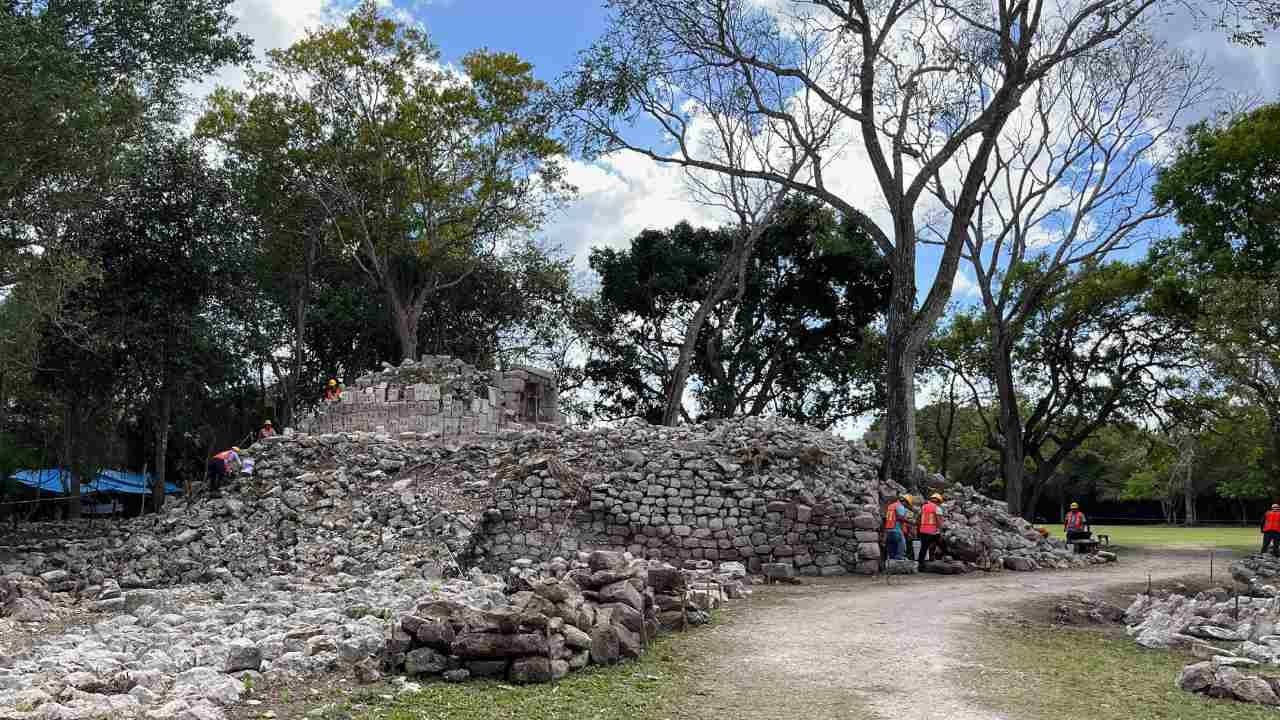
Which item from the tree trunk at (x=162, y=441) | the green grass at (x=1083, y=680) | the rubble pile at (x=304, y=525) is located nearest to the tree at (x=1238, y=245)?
the green grass at (x=1083, y=680)

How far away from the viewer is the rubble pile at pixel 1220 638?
7449mm

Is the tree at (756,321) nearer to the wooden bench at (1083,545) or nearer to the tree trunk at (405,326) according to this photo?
the tree trunk at (405,326)

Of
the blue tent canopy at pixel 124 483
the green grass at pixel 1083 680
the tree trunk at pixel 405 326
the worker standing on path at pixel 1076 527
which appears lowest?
the green grass at pixel 1083 680

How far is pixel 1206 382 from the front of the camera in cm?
2489

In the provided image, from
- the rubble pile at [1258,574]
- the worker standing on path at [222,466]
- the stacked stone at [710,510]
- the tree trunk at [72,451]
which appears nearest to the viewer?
the rubble pile at [1258,574]

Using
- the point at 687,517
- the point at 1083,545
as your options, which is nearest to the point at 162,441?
the point at 687,517

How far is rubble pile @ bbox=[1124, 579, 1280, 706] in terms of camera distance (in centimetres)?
745

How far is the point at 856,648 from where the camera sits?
9320mm

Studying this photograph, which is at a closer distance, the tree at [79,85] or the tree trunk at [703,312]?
the tree at [79,85]

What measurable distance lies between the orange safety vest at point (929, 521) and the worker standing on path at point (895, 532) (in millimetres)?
303

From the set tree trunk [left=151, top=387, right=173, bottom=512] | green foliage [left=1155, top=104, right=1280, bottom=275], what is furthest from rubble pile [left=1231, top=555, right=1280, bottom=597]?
tree trunk [left=151, top=387, right=173, bottom=512]

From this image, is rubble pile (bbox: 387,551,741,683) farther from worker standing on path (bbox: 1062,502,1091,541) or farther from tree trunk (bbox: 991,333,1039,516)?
tree trunk (bbox: 991,333,1039,516)

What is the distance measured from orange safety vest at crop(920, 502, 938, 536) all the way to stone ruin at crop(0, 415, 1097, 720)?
71cm

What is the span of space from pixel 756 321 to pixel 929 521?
A: 2023 cm
